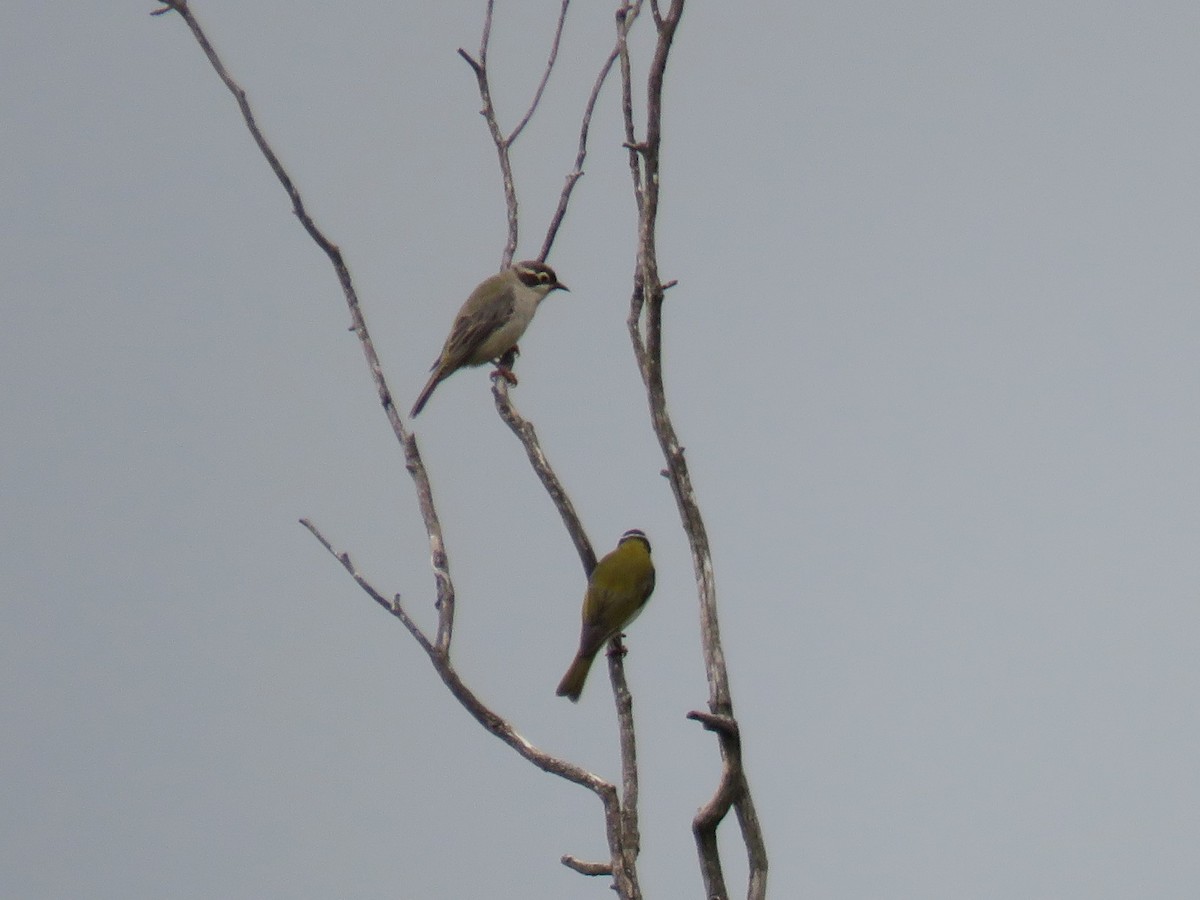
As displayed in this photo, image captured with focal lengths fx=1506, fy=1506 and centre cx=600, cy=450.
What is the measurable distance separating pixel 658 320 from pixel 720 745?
1.60 metres

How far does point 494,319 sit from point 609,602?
4.05m

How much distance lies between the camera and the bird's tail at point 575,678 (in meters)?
8.55

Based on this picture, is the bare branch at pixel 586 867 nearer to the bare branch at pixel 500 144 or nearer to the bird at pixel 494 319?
the bare branch at pixel 500 144

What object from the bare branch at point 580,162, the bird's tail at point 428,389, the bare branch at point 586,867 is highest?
the bird's tail at point 428,389

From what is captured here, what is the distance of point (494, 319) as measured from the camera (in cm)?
1191

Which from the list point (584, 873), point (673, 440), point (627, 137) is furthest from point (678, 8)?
point (584, 873)

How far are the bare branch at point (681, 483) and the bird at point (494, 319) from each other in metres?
5.86

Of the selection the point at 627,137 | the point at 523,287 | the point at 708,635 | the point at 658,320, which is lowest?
the point at 708,635

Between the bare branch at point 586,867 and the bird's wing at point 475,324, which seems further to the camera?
the bird's wing at point 475,324

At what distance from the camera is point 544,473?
683 centimetres

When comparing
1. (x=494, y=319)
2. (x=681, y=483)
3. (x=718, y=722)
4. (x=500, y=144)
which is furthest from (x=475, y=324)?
(x=718, y=722)

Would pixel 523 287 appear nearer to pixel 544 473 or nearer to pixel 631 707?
pixel 544 473

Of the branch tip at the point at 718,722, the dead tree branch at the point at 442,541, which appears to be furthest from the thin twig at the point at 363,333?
Result: the branch tip at the point at 718,722

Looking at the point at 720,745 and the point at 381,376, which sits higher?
the point at 381,376
